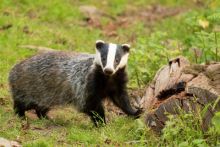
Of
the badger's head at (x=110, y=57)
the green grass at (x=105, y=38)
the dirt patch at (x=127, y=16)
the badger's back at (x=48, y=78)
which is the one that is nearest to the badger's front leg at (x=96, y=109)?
the green grass at (x=105, y=38)

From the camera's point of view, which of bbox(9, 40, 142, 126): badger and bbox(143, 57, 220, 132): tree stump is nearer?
bbox(143, 57, 220, 132): tree stump

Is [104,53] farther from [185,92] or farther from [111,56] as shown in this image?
[185,92]

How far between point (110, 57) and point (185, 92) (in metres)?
0.88

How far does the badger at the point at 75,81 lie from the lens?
20.7 feet

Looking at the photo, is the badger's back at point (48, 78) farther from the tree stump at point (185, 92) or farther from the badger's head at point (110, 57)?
the tree stump at point (185, 92)

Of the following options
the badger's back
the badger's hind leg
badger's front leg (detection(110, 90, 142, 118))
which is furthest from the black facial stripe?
the badger's hind leg

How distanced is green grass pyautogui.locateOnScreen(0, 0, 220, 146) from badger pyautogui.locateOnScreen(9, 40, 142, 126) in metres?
0.19

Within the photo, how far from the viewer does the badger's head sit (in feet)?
20.0

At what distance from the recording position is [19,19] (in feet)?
31.3

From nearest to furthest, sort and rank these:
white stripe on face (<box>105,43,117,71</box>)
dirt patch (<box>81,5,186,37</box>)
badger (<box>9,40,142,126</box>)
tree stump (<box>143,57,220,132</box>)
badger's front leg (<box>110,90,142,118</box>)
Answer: tree stump (<box>143,57,220,132</box>) → white stripe on face (<box>105,43,117,71</box>) → badger (<box>9,40,142,126</box>) → badger's front leg (<box>110,90,142,118</box>) → dirt patch (<box>81,5,186,37</box>)

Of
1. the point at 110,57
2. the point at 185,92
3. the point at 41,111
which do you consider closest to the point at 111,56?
the point at 110,57

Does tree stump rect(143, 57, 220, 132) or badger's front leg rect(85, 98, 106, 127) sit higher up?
tree stump rect(143, 57, 220, 132)

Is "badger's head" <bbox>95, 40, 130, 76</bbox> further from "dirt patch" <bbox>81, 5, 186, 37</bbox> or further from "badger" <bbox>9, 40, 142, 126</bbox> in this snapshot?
"dirt patch" <bbox>81, 5, 186, 37</bbox>

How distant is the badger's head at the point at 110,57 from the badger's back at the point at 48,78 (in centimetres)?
33
